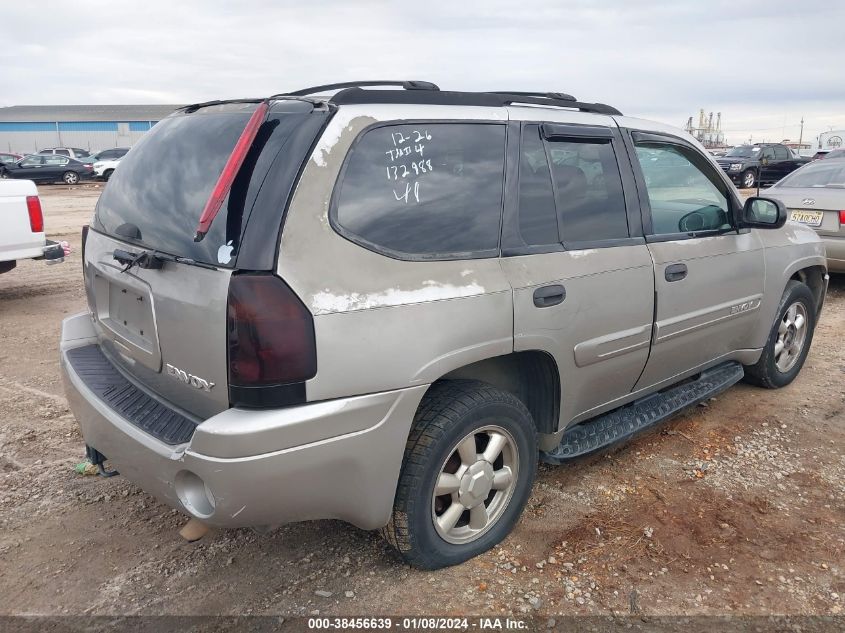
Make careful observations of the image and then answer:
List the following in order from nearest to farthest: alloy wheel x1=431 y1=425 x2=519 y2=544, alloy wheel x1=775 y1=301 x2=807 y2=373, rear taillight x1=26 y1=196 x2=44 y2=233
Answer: alloy wheel x1=431 y1=425 x2=519 y2=544 < alloy wheel x1=775 y1=301 x2=807 y2=373 < rear taillight x1=26 y1=196 x2=44 y2=233

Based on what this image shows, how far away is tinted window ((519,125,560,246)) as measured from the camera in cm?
285

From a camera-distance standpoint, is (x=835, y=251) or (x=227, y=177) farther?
(x=835, y=251)

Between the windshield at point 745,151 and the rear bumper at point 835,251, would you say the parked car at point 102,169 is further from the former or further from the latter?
the rear bumper at point 835,251

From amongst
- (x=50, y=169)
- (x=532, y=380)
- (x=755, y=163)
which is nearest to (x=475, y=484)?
(x=532, y=380)

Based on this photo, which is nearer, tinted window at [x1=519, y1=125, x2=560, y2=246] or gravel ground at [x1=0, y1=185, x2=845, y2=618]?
gravel ground at [x1=0, y1=185, x2=845, y2=618]

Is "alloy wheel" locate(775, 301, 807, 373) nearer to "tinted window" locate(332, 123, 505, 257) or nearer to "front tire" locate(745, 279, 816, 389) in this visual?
"front tire" locate(745, 279, 816, 389)

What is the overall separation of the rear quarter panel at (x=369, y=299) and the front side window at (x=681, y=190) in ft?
4.54

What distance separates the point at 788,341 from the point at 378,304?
375 cm

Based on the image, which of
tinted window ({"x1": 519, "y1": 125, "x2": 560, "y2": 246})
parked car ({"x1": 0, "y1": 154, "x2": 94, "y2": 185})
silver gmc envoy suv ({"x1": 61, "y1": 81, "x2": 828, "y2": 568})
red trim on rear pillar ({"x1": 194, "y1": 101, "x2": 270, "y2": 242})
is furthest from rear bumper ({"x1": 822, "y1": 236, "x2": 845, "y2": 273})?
parked car ({"x1": 0, "y1": 154, "x2": 94, "y2": 185})

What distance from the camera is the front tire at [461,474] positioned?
99.6 inches

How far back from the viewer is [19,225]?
6707 mm

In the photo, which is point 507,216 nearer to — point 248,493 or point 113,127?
point 248,493

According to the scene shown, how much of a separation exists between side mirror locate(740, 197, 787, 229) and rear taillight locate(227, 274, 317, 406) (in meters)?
2.93

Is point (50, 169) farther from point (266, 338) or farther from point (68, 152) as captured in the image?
point (266, 338)
